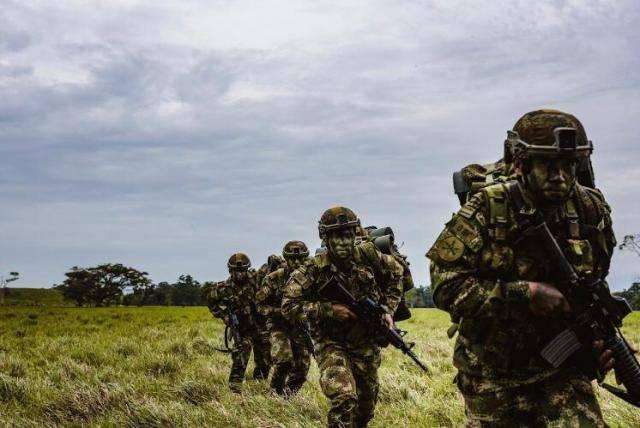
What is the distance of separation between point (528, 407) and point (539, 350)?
10.6 inches

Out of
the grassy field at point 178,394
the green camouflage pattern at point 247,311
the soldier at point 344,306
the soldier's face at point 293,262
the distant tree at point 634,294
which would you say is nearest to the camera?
the soldier at point 344,306

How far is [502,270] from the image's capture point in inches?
127

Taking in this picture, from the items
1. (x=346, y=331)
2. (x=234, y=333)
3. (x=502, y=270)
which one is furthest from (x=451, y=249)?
(x=234, y=333)

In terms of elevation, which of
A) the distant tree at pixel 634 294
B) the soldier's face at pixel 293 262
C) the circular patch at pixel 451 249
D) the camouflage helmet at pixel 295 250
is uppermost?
the camouflage helmet at pixel 295 250

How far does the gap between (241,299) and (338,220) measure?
16.9 ft

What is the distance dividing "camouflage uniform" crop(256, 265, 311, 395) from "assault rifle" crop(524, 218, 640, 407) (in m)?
5.82

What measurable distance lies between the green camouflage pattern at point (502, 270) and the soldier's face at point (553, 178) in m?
0.11

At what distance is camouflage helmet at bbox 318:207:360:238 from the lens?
5.98 meters

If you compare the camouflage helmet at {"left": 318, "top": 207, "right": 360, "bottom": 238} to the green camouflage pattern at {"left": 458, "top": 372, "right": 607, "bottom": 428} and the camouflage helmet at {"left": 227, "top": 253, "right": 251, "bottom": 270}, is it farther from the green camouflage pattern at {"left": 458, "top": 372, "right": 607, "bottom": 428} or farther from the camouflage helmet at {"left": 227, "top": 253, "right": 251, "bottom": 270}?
the camouflage helmet at {"left": 227, "top": 253, "right": 251, "bottom": 270}

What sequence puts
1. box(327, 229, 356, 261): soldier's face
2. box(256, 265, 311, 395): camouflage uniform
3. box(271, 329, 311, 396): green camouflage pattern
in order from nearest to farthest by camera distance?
box(327, 229, 356, 261): soldier's face
box(271, 329, 311, 396): green camouflage pattern
box(256, 265, 311, 395): camouflage uniform

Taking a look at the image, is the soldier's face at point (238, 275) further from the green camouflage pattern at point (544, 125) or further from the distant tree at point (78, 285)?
the distant tree at point (78, 285)

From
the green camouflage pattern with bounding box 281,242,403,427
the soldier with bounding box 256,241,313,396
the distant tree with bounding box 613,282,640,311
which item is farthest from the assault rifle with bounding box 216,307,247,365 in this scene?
the distant tree with bounding box 613,282,640,311

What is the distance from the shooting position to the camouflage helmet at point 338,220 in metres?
5.98

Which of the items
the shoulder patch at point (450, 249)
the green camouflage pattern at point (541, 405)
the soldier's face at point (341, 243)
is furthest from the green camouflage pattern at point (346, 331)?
the shoulder patch at point (450, 249)
